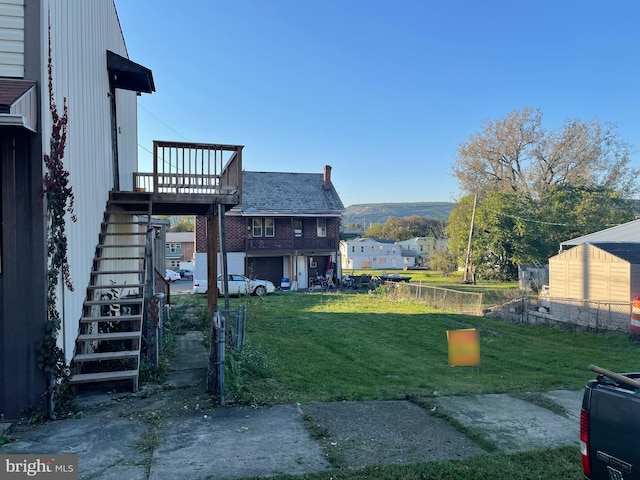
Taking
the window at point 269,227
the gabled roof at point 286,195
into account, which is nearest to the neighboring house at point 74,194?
the gabled roof at point 286,195

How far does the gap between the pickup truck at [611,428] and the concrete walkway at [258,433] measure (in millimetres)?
1514

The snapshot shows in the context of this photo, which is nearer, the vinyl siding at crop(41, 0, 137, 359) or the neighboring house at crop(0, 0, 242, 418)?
the neighboring house at crop(0, 0, 242, 418)

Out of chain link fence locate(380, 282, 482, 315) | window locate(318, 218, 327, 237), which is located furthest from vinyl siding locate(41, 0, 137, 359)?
window locate(318, 218, 327, 237)

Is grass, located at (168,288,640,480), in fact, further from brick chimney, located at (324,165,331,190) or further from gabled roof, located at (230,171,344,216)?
brick chimney, located at (324,165,331,190)

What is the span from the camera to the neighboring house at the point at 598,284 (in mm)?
12505

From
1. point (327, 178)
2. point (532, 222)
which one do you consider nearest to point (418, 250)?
point (532, 222)

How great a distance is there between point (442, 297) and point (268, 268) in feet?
48.2

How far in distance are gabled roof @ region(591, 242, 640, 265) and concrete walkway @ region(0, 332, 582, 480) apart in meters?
10.1

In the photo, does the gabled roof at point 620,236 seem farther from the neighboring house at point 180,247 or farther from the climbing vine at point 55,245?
the neighboring house at point 180,247

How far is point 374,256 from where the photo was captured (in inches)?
2817

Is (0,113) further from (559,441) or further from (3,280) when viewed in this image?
(559,441)

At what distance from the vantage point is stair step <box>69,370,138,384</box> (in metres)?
5.26

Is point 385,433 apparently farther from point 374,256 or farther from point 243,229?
point 374,256

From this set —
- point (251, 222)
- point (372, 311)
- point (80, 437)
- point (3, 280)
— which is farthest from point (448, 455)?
point (251, 222)
